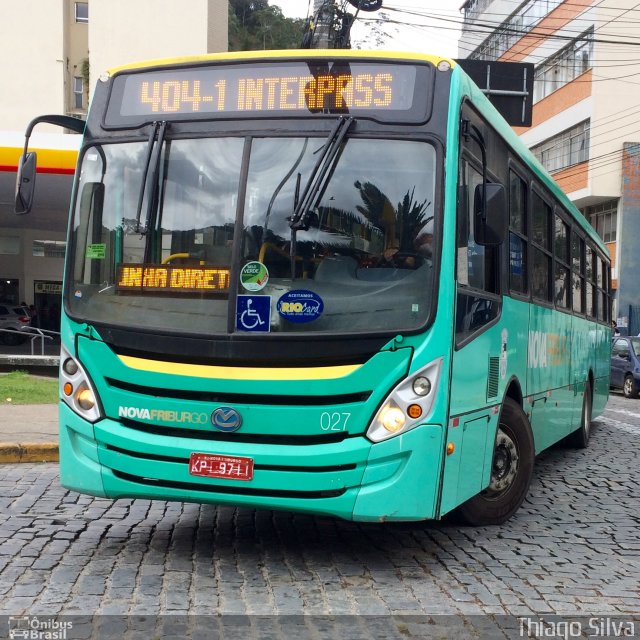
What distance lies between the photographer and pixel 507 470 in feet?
Answer: 22.8

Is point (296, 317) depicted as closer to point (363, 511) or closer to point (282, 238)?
point (282, 238)

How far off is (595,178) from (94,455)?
36017mm

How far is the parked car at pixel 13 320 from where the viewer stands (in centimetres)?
3178

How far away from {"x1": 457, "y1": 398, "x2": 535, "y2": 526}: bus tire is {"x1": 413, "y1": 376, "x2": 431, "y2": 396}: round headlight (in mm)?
1710

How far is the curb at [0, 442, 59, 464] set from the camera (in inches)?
360

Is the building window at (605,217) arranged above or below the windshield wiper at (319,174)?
above

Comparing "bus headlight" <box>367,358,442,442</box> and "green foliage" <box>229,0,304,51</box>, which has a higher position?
"green foliage" <box>229,0,304,51</box>

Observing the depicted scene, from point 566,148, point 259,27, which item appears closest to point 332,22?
point 566,148

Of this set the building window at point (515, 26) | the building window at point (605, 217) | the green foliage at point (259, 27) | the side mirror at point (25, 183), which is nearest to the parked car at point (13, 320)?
the building window at point (605, 217)

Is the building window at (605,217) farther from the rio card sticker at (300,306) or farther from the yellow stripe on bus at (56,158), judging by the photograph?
the rio card sticker at (300,306)

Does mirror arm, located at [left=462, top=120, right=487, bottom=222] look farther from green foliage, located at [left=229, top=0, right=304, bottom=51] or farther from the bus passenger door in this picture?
green foliage, located at [left=229, top=0, right=304, bottom=51]

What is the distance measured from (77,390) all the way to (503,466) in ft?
10.4

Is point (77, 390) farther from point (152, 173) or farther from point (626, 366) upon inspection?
point (626, 366)

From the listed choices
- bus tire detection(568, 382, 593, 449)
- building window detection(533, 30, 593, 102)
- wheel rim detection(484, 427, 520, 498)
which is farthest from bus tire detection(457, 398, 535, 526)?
building window detection(533, 30, 593, 102)
